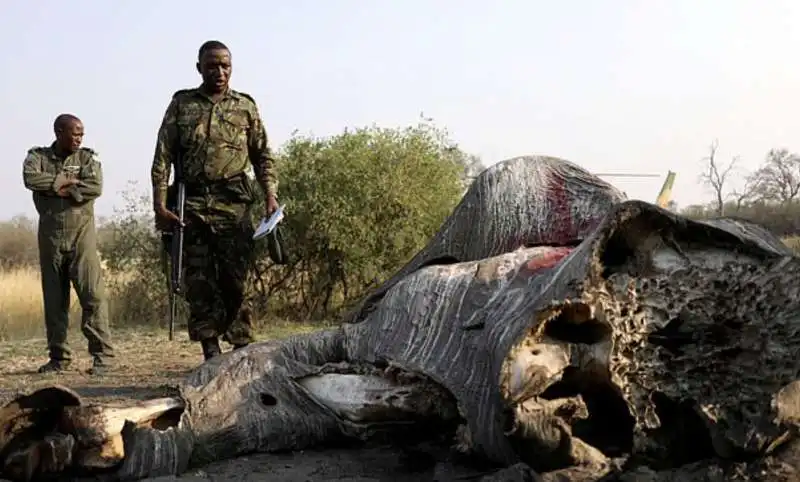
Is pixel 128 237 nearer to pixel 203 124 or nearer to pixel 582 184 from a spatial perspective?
pixel 203 124

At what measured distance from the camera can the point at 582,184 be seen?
5.07 metres

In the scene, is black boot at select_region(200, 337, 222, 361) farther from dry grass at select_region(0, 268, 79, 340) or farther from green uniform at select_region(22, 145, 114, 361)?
dry grass at select_region(0, 268, 79, 340)

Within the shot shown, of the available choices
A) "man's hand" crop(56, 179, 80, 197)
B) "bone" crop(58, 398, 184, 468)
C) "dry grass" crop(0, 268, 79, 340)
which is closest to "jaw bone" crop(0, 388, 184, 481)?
"bone" crop(58, 398, 184, 468)

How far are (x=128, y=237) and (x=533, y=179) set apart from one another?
10522 mm

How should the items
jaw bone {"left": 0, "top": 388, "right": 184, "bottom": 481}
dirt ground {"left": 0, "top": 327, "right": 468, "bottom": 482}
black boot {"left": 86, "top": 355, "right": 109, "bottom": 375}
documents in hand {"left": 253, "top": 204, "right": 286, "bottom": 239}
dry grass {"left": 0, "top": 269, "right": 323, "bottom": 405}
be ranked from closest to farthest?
1. jaw bone {"left": 0, "top": 388, "right": 184, "bottom": 481}
2. dirt ground {"left": 0, "top": 327, "right": 468, "bottom": 482}
3. documents in hand {"left": 253, "top": 204, "right": 286, "bottom": 239}
4. dry grass {"left": 0, "top": 269, "right": 323, "bottom": 405}
5. black boot {"left": 86, "top": 355, "right": 109, "bottom": 375}

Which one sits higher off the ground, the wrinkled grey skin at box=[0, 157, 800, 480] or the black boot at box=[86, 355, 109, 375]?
the wrinkled grey skin at box=[0, 157, 800, 480]

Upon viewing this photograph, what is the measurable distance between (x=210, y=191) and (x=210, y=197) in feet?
Result: 0.14

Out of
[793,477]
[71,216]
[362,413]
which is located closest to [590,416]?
[793,477]

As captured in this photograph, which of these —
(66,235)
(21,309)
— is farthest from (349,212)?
(66,235)

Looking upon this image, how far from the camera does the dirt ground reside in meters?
4.12

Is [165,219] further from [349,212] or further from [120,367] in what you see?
[349,212]

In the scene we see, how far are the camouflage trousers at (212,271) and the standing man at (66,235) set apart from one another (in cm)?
159

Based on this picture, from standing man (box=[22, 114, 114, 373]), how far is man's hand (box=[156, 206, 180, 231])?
154 cm

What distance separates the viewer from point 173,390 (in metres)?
5.00
